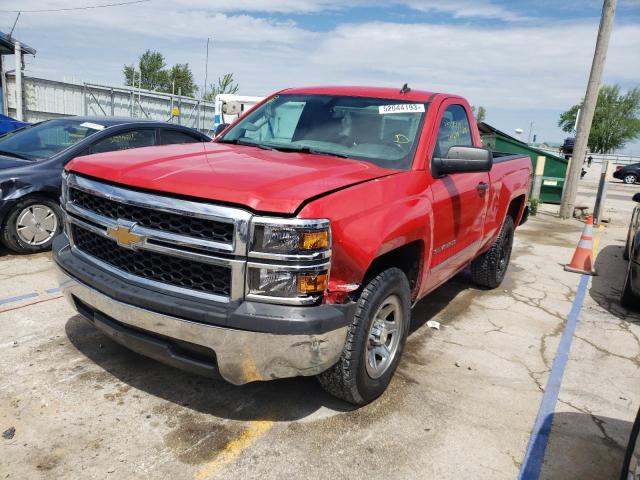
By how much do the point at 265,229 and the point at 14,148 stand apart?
516 cm

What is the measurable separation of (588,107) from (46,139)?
11.1 m

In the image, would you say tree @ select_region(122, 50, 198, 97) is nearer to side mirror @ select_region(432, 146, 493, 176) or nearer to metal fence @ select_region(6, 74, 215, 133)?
metal fence @ select_region(6, 74, 215, 133)

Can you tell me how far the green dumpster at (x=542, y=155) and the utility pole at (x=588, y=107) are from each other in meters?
1.51

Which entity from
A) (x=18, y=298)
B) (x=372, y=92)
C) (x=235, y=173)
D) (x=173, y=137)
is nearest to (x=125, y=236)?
(x=235, y=173)

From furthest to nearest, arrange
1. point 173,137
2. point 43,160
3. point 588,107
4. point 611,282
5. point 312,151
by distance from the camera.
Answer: point 588,107
point 173,137
point 611,282
point 43,160
point 312,151

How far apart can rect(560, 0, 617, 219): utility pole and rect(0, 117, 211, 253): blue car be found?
9590 mm

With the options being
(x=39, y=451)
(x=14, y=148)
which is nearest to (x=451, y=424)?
(x=39, y=451)

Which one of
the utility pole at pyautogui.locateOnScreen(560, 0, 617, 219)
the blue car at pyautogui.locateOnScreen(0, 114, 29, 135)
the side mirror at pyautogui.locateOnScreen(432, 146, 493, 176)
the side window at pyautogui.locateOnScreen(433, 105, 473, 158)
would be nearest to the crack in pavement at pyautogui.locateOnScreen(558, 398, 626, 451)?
the side mirror at pyautogui.locateOnScreen(432, 146, 493, 176)

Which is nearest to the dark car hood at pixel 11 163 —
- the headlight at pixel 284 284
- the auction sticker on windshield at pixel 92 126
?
the auction sticker on windshield at pixel 92 126

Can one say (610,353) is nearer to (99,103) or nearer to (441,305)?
(441,305)

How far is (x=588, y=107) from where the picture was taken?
11.7 metres

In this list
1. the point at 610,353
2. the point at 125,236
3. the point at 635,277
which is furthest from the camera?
the point at 635,277

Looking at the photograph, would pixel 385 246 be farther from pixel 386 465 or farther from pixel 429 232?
pixel 386 465

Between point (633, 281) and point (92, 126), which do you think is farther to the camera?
point (92, 126)
